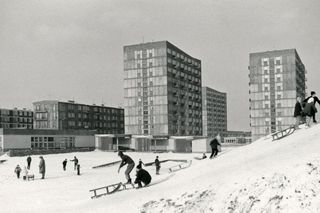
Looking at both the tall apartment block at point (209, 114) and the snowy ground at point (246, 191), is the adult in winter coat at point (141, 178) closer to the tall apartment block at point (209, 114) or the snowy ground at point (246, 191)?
the snowy ground at point (246, 191)

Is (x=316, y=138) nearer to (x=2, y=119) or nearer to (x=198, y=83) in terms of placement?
(x=198, y=83)

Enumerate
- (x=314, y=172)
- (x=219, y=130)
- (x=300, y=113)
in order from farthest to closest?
(x=219, y=130), (x=300, y=113), (x=314, y=172)

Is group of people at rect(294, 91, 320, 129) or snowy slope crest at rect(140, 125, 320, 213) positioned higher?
group of people at rect(294, 91, 320, 129)

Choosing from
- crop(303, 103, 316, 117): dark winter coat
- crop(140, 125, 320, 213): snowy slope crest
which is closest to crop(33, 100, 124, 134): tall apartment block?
crop(303, 103, 316, 117): dark winter coat

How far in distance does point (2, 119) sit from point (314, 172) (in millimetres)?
143137

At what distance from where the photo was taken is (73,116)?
13200cm

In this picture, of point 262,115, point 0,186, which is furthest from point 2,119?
point 0,186

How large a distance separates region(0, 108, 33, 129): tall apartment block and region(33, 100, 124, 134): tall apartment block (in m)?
12.6

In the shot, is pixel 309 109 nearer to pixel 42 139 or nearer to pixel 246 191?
pixel 246 191

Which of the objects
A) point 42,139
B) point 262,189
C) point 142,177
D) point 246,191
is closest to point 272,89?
point 42,139

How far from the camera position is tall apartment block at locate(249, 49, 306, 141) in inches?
4412

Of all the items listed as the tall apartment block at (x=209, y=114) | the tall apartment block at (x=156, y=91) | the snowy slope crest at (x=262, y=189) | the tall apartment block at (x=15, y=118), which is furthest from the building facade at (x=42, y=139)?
the tall apartment block at (x=209, y=114)

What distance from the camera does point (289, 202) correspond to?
35.4 ft

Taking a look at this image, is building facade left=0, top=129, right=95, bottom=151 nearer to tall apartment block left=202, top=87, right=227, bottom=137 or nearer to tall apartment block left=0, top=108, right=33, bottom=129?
tall apartment block left=0, top=108, right=33, bottom=129
